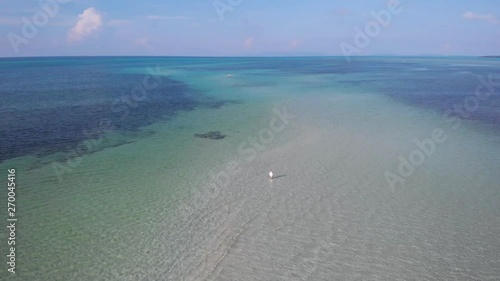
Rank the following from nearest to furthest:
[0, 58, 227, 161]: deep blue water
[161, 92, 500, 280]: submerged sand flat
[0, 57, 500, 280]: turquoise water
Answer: [161, 92, 500, 280]: submerged sand flat, [0, 57, 500, 280]: turquoise water, [0, 58, 227, 161]: deep blue water

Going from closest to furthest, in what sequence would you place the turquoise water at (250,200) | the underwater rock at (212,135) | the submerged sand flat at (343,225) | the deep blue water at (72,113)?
the submerged sand flat at (343,225), the turquoise water at (250,200), the deep blue water at (72,113), the underwater rock at (212,135)

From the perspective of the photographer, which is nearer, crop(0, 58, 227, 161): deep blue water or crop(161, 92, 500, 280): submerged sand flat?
crop(161, 92, 500, 280): submerged sand flat

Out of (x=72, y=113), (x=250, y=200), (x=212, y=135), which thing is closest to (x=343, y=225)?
(x=250, y=200)

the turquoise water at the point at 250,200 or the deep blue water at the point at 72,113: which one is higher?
the deep blue water at the point at 72,113

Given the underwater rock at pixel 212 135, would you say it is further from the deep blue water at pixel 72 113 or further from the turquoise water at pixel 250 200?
the deep blue water at pixel 72 113

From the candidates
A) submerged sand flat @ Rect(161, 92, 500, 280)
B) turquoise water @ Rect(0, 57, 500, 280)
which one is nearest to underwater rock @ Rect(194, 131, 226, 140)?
turquoise water @ Rect(0, 57, 500, 280)

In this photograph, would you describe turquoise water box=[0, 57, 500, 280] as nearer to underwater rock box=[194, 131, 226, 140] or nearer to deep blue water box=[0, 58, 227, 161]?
deep blue water box=[0, 58, 227, 161]

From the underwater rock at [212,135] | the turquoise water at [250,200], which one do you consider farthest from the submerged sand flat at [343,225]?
the underwater rock at [212,135]

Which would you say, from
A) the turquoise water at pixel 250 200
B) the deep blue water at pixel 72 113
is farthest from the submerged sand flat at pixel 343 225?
the deep blue water at pixel 72 113

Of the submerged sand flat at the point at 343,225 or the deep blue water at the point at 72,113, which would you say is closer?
the submerged sand flat at the point at 343,225

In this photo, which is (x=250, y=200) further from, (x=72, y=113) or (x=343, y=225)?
(x=72, y=113)

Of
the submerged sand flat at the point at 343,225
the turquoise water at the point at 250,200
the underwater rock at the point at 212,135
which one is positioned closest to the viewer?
the submerged sand flat at the point at 343,225

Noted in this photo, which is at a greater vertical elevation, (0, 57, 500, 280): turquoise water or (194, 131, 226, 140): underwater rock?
(194, 131, 226, 140): underwater rock
